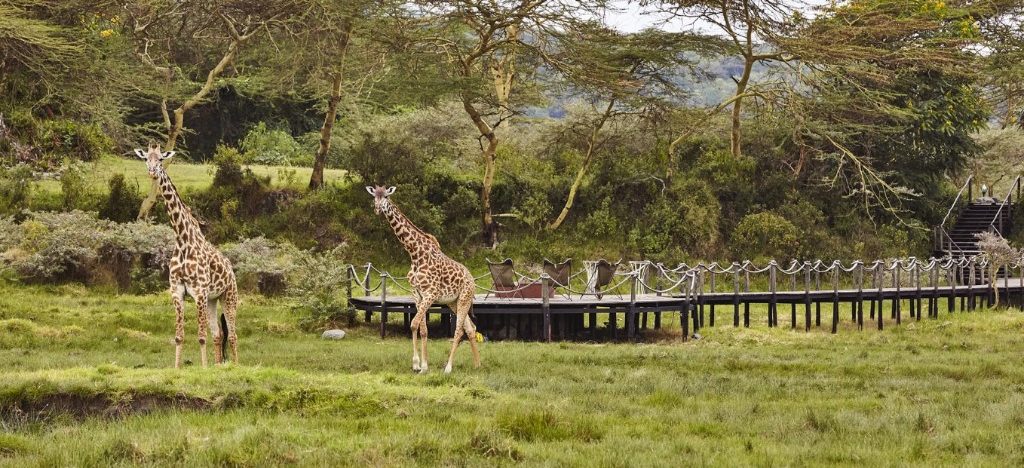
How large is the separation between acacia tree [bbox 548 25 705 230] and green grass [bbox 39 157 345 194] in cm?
938

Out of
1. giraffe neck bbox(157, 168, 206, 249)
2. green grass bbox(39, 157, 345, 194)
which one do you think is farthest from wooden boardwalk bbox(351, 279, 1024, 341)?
green grass bbox(39, 157, 345, 194)

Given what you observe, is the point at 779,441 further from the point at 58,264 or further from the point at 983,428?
the point at 58,264

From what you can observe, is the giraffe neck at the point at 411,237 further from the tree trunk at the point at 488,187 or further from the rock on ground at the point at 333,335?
→ the tree trunk at the point at 488,187

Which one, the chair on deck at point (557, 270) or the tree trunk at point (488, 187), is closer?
the chair on deck at point (557, 270)

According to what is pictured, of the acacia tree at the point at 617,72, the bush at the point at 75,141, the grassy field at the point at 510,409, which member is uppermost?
the acacia tree at the point at 617,72

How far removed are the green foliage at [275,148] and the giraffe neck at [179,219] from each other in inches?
1114

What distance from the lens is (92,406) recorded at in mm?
12273

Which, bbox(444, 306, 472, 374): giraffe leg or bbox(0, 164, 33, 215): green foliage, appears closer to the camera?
bbox(444, 306, 472, 374): giraffe leg

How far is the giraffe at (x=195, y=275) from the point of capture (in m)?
15.9

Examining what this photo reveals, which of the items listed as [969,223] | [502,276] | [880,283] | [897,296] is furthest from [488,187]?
[969,223]

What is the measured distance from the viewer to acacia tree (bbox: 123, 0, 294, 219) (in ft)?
113

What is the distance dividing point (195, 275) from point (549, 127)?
28234mm

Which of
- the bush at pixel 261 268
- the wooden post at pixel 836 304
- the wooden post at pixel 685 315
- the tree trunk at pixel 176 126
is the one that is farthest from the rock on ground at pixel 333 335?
the wooden post at pixel 836 304

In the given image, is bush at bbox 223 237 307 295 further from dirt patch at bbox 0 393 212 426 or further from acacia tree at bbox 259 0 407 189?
dirt patch at bbox 0 393 212 426
